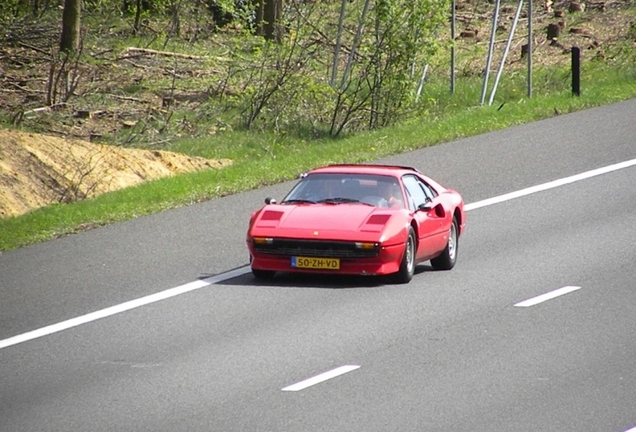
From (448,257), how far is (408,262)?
121 cm

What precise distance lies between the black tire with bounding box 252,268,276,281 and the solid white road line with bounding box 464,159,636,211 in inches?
218

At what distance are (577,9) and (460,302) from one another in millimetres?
31334

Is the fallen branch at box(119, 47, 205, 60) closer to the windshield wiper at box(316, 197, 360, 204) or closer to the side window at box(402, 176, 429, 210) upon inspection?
the side window at box(402, 176, 429, 210)

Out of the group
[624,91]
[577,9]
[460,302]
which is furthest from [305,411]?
[577,9]

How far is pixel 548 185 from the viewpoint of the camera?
22.3 metres

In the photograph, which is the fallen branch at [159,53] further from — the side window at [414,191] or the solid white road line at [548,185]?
the side window at [414,191]

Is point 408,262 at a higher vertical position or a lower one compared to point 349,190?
lower

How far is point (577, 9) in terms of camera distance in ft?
144

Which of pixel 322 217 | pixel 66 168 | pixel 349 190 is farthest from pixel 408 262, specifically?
pixel 66 168

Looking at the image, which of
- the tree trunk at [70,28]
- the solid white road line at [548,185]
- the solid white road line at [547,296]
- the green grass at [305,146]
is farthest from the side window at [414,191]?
the tree trunk at [70,28]

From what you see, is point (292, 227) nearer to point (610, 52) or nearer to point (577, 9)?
point (610, 52)

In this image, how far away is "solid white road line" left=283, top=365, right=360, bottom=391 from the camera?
10.7 m

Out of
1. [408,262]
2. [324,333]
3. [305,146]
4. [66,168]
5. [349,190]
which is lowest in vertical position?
[305,146]

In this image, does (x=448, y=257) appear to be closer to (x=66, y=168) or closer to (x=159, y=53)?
(x=66, y=168)
